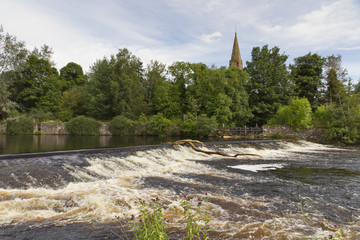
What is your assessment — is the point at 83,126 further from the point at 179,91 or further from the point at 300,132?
the point at 300,132

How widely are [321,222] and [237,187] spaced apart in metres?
2.66

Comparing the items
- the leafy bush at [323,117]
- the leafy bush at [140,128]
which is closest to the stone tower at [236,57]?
the leafy bush at [323,117]

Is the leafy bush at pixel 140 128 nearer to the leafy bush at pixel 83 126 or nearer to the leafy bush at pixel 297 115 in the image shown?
the leafy bush at pixel 83 126

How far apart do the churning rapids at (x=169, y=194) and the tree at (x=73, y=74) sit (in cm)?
5648

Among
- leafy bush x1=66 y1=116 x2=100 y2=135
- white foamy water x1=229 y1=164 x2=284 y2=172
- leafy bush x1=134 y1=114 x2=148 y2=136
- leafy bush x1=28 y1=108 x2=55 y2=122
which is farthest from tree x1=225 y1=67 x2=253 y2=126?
leafy bush x1=28 y1=108 x2=55 y2=122

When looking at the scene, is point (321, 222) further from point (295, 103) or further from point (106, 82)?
point (106, 82)

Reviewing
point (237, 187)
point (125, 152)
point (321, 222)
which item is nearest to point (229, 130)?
point (125, 152)

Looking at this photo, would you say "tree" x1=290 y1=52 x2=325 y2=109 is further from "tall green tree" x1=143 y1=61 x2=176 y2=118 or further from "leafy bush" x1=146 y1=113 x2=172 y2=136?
"leafy bush" x1=146 y1=113 x2=172 y2=136

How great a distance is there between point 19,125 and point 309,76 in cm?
4556

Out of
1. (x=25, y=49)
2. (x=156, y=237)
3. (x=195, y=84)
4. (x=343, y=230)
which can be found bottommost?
(x=343, y=230)

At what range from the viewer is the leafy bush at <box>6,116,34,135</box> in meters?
32.9

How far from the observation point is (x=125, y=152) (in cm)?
1181

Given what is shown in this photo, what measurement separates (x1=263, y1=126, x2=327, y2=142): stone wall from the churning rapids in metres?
16.1

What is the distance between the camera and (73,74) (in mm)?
63906
